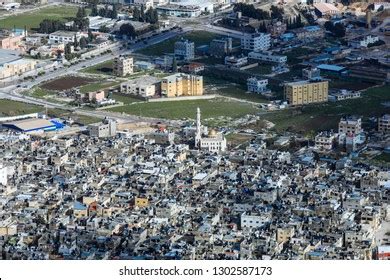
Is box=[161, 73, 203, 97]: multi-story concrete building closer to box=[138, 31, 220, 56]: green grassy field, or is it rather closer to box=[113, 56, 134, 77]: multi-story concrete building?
box=[113, 56, 134, 77]: multi-story concrete building

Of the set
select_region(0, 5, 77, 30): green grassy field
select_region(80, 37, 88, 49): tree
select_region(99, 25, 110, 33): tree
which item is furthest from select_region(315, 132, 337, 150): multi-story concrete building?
select_region(0, 5, 77, 30): green grassy field

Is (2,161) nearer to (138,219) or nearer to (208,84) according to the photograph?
(138,219)

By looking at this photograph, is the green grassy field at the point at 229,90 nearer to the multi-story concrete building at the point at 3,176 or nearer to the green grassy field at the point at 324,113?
the green grassy field at the point at 324,113

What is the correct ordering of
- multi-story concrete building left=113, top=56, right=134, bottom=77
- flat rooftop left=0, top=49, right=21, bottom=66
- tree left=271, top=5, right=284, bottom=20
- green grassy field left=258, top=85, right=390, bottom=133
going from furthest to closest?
tree left=271, top=5, right=284, bottom=20 → flat rooftop left=0, top=49, right=21, bottom=66 → multi-story concrete building left=113, top=56, right=134, bottom=77 → green grassy field left=258, top=85, right=390, bottom=133

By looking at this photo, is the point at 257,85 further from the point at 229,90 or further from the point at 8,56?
the point at 8,56

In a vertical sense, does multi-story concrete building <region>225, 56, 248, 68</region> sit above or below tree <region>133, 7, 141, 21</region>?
below

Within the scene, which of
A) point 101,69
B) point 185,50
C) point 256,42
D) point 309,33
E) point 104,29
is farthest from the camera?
point 104,29

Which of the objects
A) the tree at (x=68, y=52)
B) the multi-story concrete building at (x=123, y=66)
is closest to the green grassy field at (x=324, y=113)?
the multi-story concrete building at (x=123, y=66)

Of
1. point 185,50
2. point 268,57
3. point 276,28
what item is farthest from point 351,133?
point 276,28
